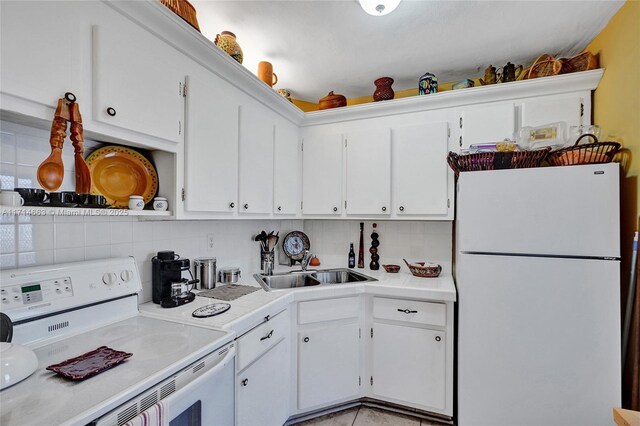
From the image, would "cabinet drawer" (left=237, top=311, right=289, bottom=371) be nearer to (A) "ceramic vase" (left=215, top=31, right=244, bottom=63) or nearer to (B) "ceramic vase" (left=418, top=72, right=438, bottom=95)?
(A) "ceramic vase" (left=215, top=31, right=244, bottom=63)

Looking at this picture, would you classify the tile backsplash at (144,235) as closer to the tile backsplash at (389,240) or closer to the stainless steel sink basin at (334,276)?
the tile backsplash at (389,240)

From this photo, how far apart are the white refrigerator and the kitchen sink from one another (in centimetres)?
80

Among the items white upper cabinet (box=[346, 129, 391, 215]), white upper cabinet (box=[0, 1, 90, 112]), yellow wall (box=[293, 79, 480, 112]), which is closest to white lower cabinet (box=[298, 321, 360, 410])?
white upper cabinet (box=[346, 129, 391, 215])

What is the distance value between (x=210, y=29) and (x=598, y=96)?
2.46 m

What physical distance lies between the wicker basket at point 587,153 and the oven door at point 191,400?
1912 millimetres

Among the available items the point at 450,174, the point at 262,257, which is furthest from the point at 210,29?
the point at 450,174

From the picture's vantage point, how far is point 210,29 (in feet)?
5.90

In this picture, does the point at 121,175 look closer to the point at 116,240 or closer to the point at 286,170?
the point at 116,240

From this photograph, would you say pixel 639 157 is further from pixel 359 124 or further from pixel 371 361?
pixel 371 361

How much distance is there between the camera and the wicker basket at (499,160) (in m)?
1.58

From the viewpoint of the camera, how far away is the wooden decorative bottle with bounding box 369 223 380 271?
253 centimetres

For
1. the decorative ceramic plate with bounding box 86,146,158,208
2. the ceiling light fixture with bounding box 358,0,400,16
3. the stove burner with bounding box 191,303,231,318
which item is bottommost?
the stove burner with bounding box 191,303,231,318

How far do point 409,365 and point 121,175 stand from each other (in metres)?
2.03

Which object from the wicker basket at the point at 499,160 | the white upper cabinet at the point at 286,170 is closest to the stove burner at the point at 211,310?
the white upper cabinet at the point at 286,170
